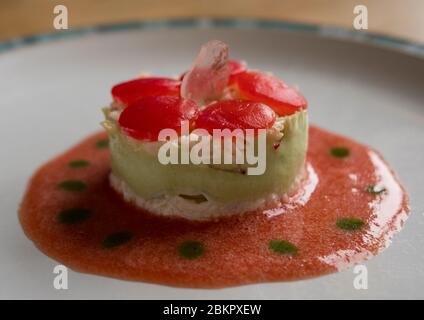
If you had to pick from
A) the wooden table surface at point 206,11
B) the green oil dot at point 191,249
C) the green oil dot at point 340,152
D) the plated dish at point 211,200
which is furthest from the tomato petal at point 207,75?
the wooden table surface at point 206,11


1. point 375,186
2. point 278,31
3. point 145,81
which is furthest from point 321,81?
point 145,81

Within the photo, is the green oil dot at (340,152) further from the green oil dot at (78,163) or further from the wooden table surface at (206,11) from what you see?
the wooden table surface at (206,11)

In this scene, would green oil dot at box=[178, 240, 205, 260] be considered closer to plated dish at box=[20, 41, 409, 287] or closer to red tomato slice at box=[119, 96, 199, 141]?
plated dish at box=[20, 41, 409, 287]

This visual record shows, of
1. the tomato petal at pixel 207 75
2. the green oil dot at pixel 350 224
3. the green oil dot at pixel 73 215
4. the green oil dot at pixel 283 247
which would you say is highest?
the tomato petal at pixel 207 75

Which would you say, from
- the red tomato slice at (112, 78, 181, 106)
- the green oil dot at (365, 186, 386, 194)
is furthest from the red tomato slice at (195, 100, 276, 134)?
the green oil dot at (365, 186, 386, 194)

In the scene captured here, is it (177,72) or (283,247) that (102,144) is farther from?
(283,247)

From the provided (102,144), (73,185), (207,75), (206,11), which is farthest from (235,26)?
(73,185)
